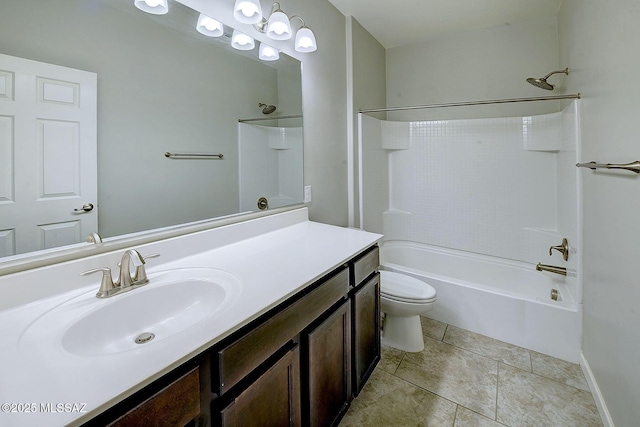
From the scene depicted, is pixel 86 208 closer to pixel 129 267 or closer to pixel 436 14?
pixel 129 267

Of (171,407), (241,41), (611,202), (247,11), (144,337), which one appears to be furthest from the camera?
(241,41)

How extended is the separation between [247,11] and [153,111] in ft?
2.31

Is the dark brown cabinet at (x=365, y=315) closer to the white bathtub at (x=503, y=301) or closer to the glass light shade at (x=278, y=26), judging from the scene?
the white bathtub at (x=503, y=301)

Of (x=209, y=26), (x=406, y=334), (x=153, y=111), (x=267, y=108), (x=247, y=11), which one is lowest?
(x=406, y=334)

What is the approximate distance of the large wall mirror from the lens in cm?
92

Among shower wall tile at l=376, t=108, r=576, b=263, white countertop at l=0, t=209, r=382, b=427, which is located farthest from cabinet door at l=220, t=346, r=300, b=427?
shower wall tile at l=376, t=108, r=576, b=263

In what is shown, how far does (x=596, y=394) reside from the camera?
4.94 ft

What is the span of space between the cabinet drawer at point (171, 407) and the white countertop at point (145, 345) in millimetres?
57

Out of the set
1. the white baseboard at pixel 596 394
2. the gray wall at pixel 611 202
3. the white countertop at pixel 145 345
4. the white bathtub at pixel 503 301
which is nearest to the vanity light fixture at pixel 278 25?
the white countertop at pixel 145 345

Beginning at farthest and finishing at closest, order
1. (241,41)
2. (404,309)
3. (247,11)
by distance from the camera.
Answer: (404,309)
(241,41)
(247,11)

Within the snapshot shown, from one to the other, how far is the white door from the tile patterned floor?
4.79 ft

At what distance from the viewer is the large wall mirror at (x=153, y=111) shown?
36.3 inches

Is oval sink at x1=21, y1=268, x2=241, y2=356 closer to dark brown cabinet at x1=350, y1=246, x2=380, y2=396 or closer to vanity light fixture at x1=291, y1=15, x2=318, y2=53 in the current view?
dark brown cabinet at x1=350, y1=246, x2=380, y2=396

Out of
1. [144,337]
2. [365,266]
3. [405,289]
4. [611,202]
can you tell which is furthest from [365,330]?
[611,202]
